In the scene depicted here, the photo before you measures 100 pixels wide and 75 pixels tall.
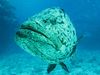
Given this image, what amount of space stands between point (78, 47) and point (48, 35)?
24534 millimetres

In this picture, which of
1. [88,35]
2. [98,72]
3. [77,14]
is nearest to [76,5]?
[77,14]

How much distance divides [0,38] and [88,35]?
13.5 meters

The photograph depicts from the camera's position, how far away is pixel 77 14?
3828 cm

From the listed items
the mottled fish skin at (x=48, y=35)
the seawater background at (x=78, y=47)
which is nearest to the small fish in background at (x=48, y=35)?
→ the mottled fish skin at (x=48, y=35)

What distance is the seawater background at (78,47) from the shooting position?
1272cm

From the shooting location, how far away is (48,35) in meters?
2.09

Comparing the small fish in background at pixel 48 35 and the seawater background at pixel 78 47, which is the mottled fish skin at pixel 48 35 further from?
the seawater background at pixel 78 47

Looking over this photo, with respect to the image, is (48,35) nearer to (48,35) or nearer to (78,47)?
(48,35)

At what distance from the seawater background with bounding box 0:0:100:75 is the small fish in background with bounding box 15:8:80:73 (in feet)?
0.79

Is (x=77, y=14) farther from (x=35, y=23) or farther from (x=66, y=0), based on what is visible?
(x=35, y=23)

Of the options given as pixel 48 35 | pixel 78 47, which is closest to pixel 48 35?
pixel 48 35

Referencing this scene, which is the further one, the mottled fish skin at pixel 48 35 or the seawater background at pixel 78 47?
the seawater background at pixel 78 47

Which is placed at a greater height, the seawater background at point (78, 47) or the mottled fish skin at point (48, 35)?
the seawater background at point (78, 47)

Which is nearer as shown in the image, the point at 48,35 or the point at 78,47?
the point at 48,35
